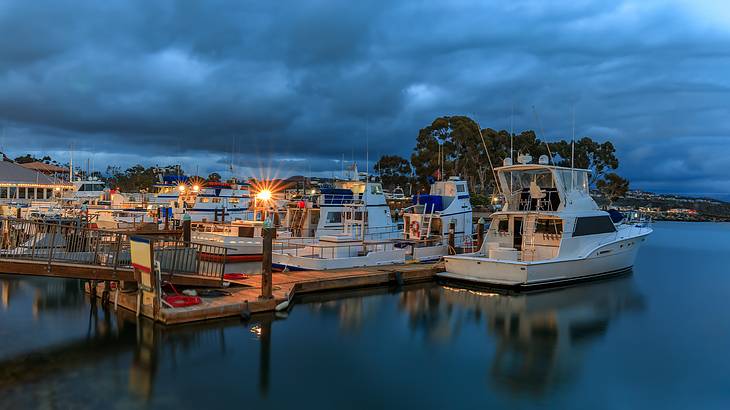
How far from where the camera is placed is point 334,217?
25.5 metres

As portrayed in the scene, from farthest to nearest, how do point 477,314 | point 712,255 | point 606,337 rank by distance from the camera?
point 712,255, point 477,314, point 606,337

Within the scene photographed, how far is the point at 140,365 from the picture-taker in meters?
10.7

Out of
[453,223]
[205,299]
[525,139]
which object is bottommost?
[205,299]

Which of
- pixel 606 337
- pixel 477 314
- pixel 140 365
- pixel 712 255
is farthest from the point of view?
pixel 712 255

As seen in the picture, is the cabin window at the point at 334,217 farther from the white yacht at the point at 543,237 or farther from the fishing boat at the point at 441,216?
the white yacht at the point at 543,237

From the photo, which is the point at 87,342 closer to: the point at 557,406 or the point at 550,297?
the point at 557,406

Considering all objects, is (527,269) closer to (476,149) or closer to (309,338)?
(309,338)

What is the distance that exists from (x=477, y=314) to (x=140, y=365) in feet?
33.0

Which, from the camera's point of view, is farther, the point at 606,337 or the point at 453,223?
the point at 453,223

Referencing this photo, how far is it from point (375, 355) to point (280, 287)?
4.91m

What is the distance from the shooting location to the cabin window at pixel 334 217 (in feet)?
83.4

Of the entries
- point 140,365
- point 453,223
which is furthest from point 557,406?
point 453,223

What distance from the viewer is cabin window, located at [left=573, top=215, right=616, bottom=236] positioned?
1991cm

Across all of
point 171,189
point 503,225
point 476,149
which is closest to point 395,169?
point 476,149
